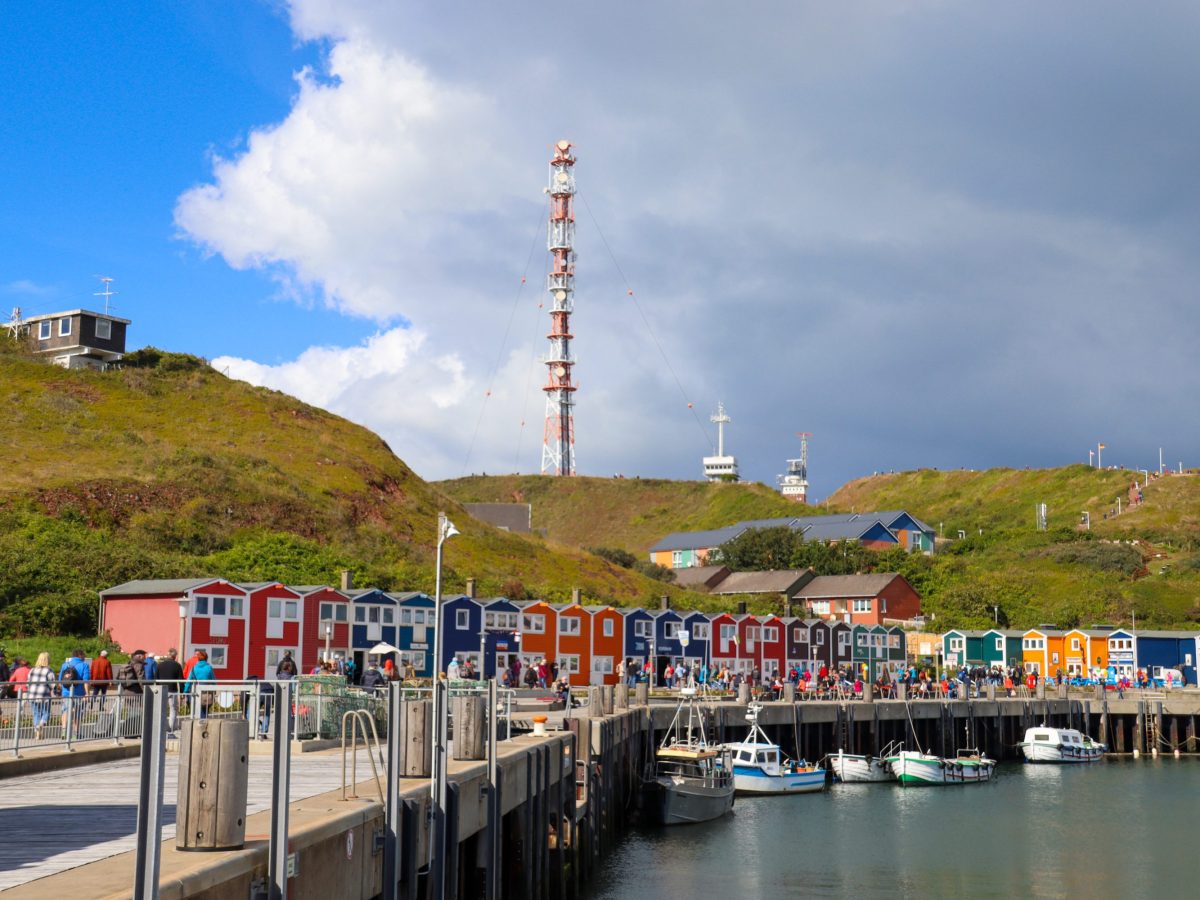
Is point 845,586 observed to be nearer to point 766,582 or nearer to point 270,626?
point 766,582

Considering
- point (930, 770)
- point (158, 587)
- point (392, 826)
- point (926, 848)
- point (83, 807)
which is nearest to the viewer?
point (392, 826)

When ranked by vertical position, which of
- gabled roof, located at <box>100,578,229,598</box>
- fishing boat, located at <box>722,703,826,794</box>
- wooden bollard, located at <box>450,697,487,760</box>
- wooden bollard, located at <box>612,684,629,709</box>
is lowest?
fishing boat, located at <box>722,703,826,794</box>

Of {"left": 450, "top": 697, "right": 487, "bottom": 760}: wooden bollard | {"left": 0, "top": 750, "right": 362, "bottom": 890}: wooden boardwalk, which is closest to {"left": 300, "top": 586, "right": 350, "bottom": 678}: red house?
{"left": 0, "top": 750, "right": 362, "bottom": 890}: wooden boardwalk

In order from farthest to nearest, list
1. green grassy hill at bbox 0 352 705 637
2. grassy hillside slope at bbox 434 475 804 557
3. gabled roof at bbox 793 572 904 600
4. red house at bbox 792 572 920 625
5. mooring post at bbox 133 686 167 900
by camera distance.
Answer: grassy hillside slope at bbox 434 475 804 557 → gabled roof at bbox 793 572 904 600 → red house at bbox 792 572 920 625 → green grassy hill at bbox 0 352 705 637 → mooring post at bbox 133 686 167 900

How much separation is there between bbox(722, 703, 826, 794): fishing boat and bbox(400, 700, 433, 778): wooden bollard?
32.2 m

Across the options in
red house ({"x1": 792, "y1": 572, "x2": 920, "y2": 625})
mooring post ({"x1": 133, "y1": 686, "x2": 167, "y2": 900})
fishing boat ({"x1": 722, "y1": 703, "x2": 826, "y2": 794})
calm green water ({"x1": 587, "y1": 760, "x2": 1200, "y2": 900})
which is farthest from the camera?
red house ({"x1": 792, "y1": 572, "x2": 920, "y2": 625})

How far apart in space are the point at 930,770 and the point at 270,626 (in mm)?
29992

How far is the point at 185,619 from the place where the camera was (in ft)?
185

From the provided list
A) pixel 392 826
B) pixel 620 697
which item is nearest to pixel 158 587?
pixel 620 697

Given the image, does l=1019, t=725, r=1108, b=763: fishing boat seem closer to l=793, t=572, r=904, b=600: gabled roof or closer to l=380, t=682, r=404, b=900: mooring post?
l=793, t=572, r=904, b=600: gabled roof

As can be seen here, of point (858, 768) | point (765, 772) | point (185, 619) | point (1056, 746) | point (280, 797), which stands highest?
point (185, 619)

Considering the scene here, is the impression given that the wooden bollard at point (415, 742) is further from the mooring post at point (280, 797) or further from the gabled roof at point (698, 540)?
the gabled roof at point (698, 540)

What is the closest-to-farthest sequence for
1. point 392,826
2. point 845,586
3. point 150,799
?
point 150,799 → point 392,826 → point 845,586

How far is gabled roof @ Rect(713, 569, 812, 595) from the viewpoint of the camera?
11775 centimetres
